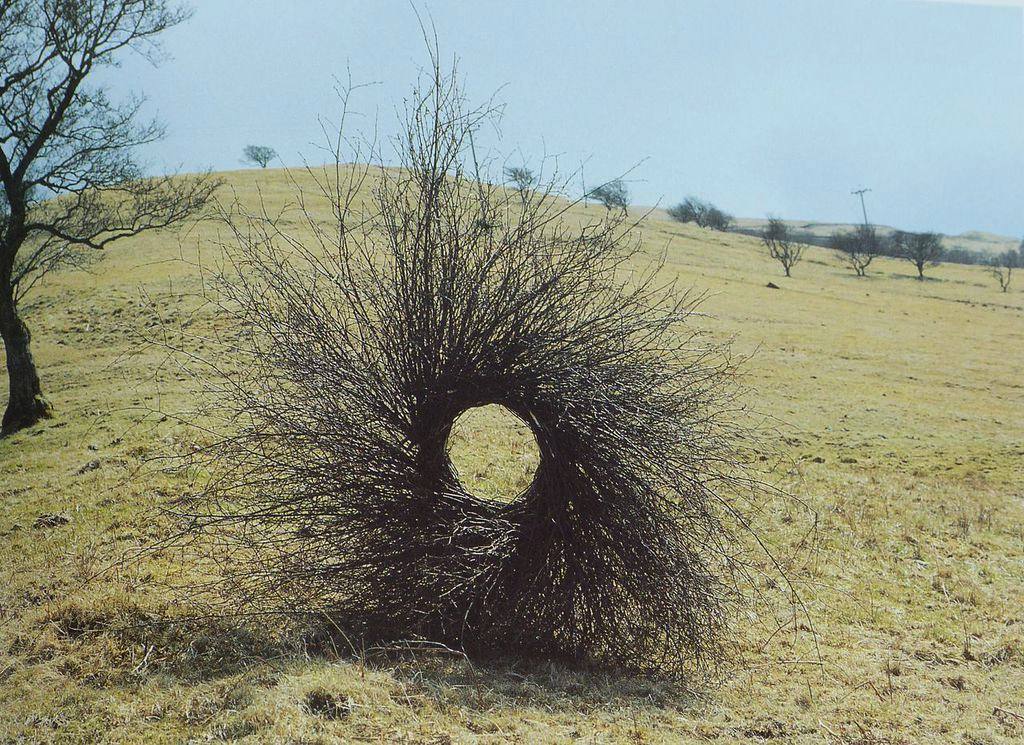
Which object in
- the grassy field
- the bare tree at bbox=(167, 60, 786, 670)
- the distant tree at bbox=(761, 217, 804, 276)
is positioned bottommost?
the grassy field

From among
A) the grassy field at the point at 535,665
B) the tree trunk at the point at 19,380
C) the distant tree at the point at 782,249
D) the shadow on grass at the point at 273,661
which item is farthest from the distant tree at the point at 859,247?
the shadow on grass at the point at 273,661

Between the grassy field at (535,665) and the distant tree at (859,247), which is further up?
the distant tree at (859,247)

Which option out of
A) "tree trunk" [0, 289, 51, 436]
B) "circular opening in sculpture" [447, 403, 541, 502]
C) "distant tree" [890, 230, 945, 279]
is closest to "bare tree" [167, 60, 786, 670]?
"circular opening in sculpture" [447, 403, 541, 502]

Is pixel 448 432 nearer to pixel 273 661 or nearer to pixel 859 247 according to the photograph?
pixel 273 661

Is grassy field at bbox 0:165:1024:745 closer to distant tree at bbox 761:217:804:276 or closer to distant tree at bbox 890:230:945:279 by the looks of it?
distant tree at bbox 761:217:804:276

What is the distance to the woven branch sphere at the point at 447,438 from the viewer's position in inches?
267

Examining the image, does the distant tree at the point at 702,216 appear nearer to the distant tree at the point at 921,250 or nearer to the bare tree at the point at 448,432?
the distant tree at the point at 921,250

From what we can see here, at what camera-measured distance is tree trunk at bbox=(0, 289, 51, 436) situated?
56.7ft

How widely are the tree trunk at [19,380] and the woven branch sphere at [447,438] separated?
1267 centimetres

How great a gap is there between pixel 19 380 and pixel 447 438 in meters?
14.2

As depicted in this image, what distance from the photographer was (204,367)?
69.1 ft

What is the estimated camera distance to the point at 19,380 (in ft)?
57.0

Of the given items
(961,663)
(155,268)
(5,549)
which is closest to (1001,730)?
(961,663)

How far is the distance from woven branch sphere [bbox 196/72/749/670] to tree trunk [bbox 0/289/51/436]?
499 inches
